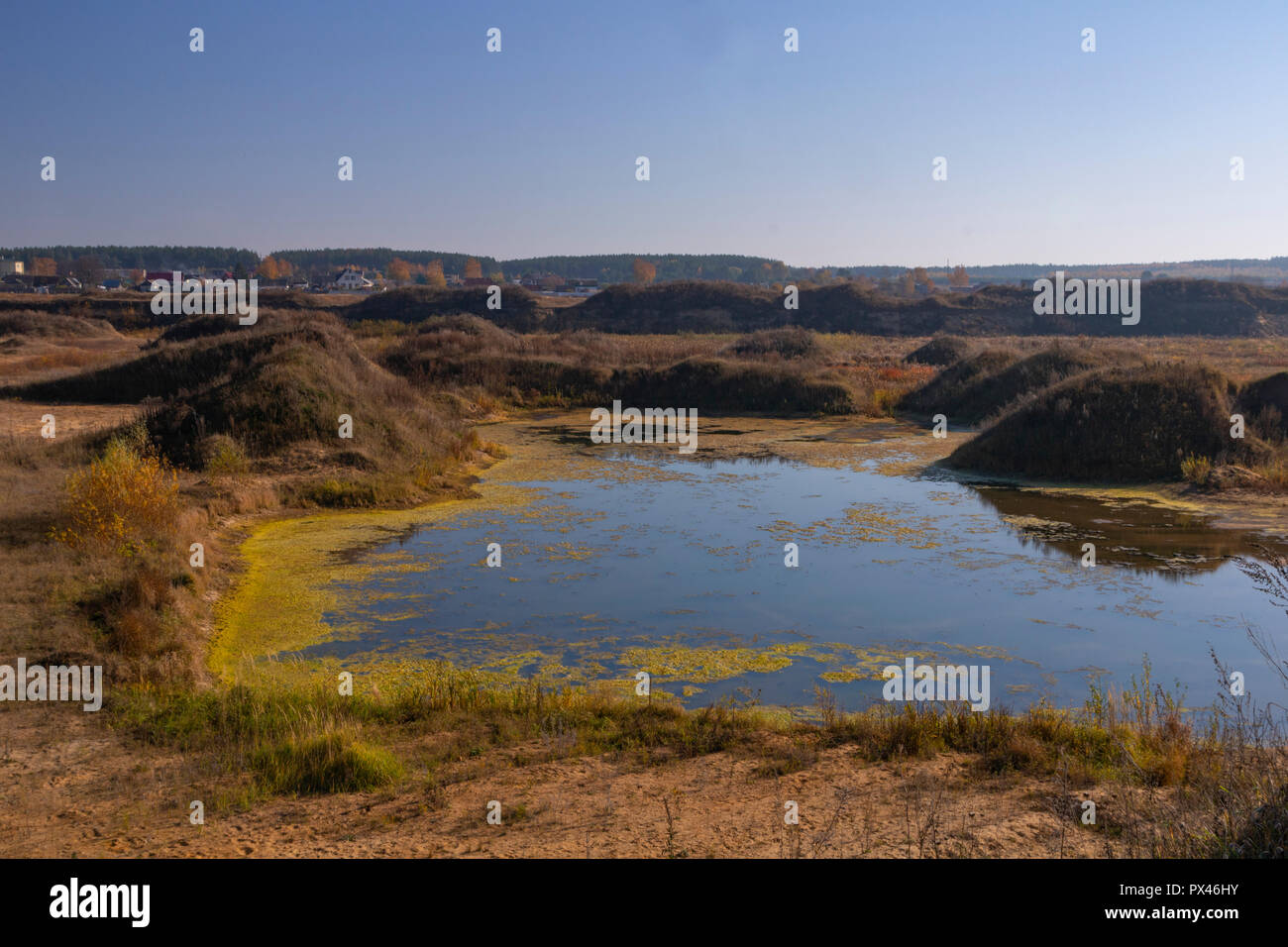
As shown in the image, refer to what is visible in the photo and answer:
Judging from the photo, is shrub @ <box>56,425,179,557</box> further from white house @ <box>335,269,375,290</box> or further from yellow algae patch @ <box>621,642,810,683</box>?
white house @ <box>335,269,375,290</box>

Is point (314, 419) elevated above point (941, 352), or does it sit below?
below

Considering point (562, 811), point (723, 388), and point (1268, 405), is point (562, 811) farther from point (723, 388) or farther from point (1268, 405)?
point (723, 388)

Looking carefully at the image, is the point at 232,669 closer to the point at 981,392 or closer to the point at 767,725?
the point at 767,725

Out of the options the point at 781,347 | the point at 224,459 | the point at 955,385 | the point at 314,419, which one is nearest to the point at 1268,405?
the point at 955,385

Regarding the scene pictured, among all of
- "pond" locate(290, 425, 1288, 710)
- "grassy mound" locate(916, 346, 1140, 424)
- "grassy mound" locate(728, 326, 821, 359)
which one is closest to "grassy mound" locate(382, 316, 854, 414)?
"grassy mound" locate(916, 346, 1140, 424)

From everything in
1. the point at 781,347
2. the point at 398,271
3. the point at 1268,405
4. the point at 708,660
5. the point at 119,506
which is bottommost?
the point at 708,660
